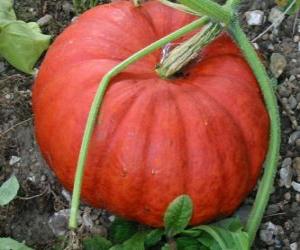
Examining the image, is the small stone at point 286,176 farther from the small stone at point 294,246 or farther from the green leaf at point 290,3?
the green leaf at point 290,3

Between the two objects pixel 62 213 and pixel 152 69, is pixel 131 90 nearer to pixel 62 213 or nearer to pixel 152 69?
pixel 152 69

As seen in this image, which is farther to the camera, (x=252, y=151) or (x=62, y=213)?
(x=62, y=213)

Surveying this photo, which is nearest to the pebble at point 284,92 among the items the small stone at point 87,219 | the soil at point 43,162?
the soil at point 43,162

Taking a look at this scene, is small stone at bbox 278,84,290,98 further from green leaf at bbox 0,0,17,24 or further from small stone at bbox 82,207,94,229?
green leaf at bbox 0,0,17,24

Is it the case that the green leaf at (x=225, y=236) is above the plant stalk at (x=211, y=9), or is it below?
below

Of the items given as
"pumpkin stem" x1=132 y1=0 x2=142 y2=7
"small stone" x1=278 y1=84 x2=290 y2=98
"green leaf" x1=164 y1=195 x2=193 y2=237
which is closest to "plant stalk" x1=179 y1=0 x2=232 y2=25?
"pumpkin stem" x1=132 y1=0 x2=142 y2=7

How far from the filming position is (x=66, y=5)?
8.29 feet

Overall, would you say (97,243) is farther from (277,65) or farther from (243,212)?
(277,65)

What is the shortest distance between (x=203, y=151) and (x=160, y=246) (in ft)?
1.15

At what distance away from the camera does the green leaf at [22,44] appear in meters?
2.22

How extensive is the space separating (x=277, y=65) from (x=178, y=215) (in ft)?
2.42

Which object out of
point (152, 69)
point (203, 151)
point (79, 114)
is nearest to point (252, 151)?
point (203, 151)

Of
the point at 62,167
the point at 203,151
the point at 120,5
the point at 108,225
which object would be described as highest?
the point at 120,5

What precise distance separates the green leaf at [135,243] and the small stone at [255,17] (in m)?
0.86
